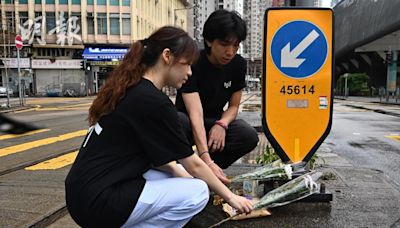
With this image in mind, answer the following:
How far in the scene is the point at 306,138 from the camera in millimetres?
3537

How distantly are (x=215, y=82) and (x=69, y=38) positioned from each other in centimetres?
4489

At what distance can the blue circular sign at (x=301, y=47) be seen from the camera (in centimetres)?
342

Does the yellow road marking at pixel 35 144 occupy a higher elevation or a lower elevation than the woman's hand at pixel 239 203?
lower

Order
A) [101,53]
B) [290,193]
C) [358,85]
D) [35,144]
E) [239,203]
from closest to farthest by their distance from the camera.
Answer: [239,203] < [290,193] < [35,144] < [358,85] < [101,53]

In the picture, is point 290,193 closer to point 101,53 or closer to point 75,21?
point 101,53

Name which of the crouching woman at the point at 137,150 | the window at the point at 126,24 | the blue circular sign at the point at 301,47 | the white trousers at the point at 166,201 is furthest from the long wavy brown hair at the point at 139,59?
the window at the point at 126,24

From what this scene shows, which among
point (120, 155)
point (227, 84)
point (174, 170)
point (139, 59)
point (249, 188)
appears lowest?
point (249, 188)

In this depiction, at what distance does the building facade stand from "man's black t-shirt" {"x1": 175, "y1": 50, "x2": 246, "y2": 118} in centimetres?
4183

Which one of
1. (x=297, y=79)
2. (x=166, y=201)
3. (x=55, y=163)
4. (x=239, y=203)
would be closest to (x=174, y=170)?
(x=166, y=201)

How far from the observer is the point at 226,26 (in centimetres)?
290

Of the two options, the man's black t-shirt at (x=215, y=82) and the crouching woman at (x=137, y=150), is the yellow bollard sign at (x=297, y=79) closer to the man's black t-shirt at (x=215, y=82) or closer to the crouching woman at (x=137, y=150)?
the man's black t-shirt at (x=215, y=82)

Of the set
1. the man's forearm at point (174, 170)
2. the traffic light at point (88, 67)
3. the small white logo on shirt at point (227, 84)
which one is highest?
the traffic light at point (88, 67)

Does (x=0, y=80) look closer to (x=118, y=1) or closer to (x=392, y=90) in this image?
(x=118, y=1)

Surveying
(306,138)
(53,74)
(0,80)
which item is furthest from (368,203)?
(0,80)
